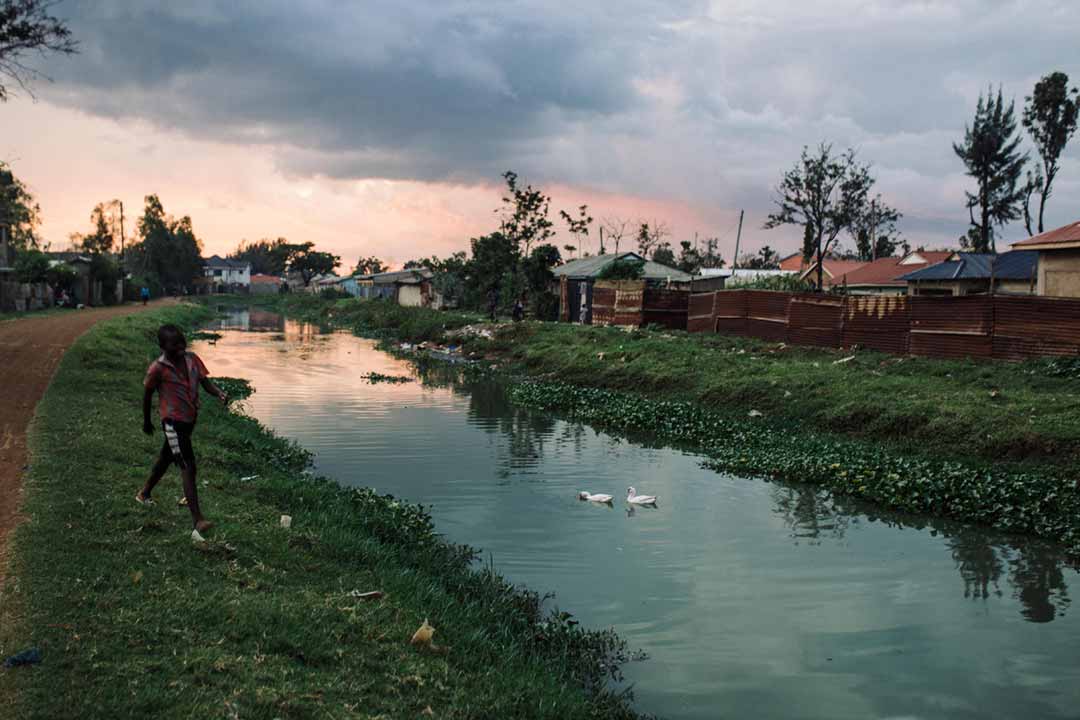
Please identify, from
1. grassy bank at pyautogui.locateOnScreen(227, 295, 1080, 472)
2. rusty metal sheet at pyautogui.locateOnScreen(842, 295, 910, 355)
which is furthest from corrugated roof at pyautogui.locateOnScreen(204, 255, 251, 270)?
rusty metal sheet at pyautogui.locateOnScreen(842, 295, 910, 355)

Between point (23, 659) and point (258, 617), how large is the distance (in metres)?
1.48

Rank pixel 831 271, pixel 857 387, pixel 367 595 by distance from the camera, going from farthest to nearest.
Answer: pixel 831 271
pixel 857 387
pixel 367 595

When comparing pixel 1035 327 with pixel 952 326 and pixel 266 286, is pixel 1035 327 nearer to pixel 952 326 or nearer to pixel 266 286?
pixel 952 326

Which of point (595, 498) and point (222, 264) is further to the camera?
point (222, 264)

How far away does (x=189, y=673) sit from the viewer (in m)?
5.14

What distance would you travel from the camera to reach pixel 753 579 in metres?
9.23

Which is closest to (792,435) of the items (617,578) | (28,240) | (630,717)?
(617,578)

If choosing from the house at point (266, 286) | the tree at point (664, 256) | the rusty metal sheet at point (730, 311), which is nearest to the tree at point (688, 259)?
the tree at point (664, 256)

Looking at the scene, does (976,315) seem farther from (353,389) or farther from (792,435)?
(353,389)

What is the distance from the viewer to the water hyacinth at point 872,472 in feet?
37.3

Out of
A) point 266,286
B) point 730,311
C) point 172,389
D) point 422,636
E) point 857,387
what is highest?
point 266,286

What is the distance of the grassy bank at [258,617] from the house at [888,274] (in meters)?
48.5

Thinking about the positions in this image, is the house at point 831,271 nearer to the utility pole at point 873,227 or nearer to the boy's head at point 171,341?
Result: the utility pole at point 873,227

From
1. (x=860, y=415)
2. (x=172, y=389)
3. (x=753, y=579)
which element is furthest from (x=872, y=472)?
(x=172, y=389)
